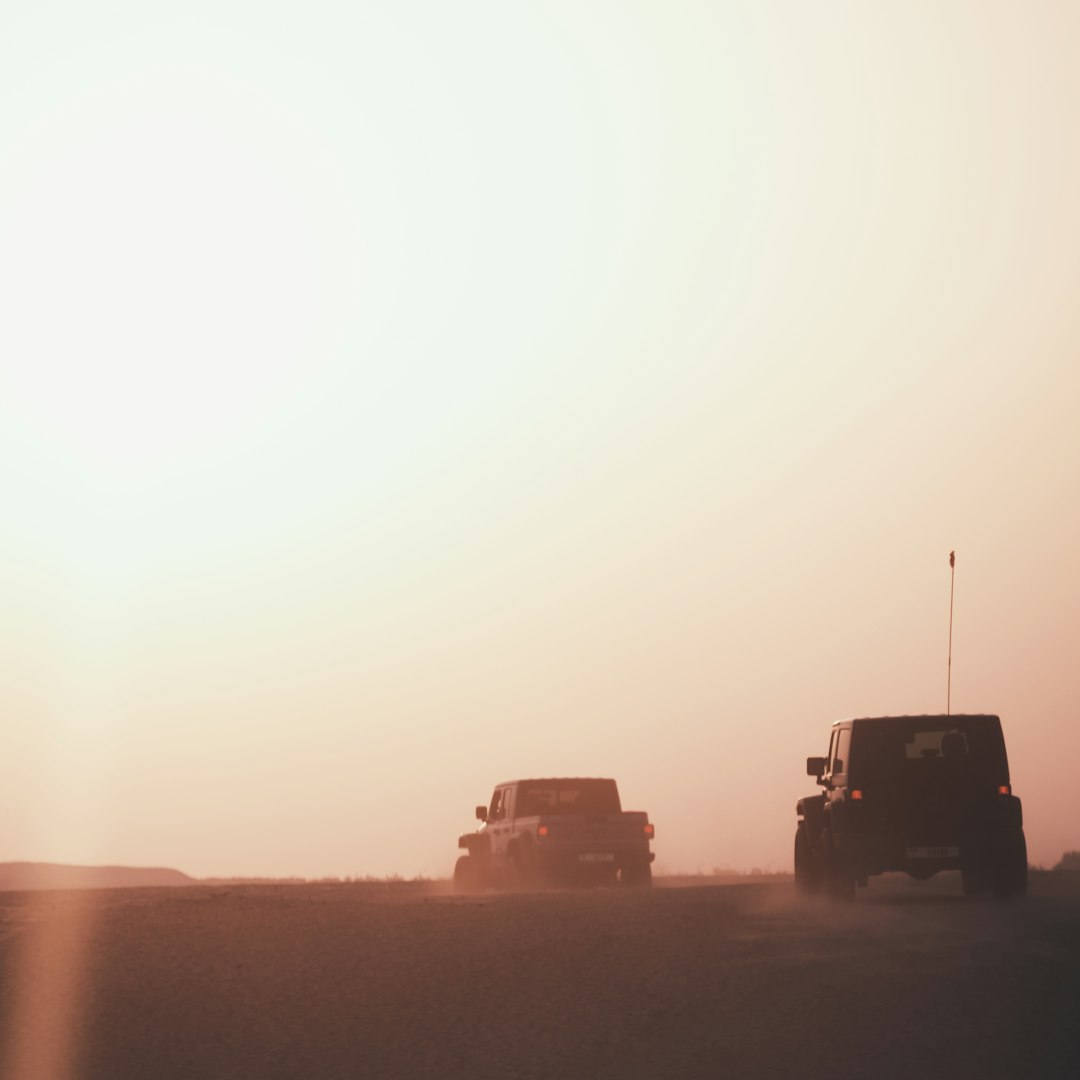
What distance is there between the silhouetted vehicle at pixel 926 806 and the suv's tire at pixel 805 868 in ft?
3.56

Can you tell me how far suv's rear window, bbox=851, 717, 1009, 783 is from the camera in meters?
20.8

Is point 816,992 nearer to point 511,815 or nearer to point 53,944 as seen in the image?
point 53,944

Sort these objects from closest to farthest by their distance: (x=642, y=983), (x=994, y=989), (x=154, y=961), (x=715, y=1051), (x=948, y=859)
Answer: (x=715, y=1051) → (x=994, y=989) → (x=642, y=983) → (x=154, y=961) → (x=948, y=859)

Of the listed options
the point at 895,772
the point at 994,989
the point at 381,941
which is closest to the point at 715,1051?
the point at 994,989

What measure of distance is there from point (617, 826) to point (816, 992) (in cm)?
1604

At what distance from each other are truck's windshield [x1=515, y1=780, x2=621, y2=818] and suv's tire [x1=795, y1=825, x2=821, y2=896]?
25.1ft

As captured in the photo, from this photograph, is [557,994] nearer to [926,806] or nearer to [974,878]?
[926,806]

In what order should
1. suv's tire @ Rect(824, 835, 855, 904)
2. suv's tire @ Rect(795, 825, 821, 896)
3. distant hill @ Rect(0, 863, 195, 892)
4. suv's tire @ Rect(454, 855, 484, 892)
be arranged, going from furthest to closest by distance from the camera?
distant hill @ Rect(0, 863, 195, 892) < suv's tire @ Rect(454, 855, 484, 892) < suv's tire @ Rect(795, 825, 821, 896) < suv's tire @ Rect(824, 835, 855, 904)

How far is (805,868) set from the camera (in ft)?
73.6

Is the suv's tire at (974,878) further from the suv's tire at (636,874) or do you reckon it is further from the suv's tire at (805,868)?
the suv's tire at (636,874)

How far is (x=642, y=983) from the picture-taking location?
13.9m

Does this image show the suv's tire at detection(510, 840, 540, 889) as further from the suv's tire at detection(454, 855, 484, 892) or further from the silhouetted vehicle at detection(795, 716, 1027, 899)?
the silhouetted vehicle at detection(795, 716, 1027, 899)

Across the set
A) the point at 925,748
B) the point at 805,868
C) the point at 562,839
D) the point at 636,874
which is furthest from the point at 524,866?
the point at 925,748

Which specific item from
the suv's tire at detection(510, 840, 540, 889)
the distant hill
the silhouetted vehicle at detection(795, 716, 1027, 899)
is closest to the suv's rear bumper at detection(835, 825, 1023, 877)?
the silhouetted vehicle at detection(795, 716, 1027, 899)
